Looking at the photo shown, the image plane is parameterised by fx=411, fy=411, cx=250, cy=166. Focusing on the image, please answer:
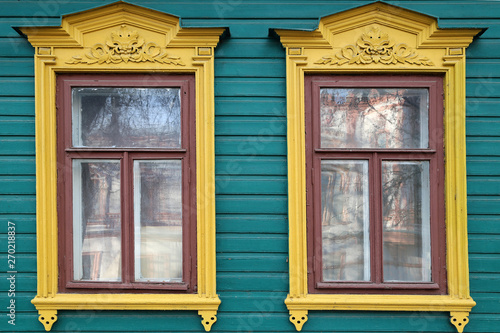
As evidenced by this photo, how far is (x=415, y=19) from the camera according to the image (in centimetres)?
299

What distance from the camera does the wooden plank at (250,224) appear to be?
303 centimetres

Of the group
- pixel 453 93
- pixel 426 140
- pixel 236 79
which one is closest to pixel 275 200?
pixel 236 79

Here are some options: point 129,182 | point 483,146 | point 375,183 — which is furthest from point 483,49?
point 129,182

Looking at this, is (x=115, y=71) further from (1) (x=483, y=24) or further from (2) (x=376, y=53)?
(1) (x=483, y=24)

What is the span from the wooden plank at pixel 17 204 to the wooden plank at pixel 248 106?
152 cm

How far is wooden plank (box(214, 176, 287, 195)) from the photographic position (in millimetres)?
3031

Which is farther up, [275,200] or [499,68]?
[499,68]

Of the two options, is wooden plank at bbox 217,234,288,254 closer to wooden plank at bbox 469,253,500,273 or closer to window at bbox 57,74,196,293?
window at bbox 57,74,196,293

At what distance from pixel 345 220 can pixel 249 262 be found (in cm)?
79


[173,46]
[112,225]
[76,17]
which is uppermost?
[76,17]

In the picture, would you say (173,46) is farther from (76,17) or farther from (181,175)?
(181,175)

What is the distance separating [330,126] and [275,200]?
695 mm

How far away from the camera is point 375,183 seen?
3.02m

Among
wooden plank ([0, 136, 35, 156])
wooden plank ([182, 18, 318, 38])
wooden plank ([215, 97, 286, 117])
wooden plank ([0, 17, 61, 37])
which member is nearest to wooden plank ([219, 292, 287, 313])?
wooden plank ([215, 97, 286, 117])
